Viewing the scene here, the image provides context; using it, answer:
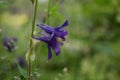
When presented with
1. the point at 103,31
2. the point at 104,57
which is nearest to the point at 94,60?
the point at 104,57

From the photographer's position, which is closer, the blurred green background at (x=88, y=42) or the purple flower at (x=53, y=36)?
the purple flower at (x=53, y=36)

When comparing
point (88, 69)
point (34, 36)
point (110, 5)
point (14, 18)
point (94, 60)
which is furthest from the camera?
point (14, 18)

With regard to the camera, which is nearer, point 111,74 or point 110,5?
point 111,74

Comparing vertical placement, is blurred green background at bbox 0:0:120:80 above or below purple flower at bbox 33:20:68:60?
below

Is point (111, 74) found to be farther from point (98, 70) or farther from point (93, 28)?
point (93, 28)

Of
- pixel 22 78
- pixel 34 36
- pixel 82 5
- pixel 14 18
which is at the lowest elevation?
pixel 14 18

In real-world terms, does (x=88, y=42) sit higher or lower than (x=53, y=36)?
lower

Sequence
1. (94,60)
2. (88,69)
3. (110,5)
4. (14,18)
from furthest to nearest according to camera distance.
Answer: (14,18)
(110,5)
(94,60)
(88,69)

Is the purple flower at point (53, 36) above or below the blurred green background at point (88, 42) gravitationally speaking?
above

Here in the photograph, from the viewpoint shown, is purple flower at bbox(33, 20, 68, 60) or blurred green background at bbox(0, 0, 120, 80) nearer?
purple flower at bbox(33, 20, 68, 60)

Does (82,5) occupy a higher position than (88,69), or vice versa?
(82,5)

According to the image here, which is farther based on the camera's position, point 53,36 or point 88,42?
point 88,42
